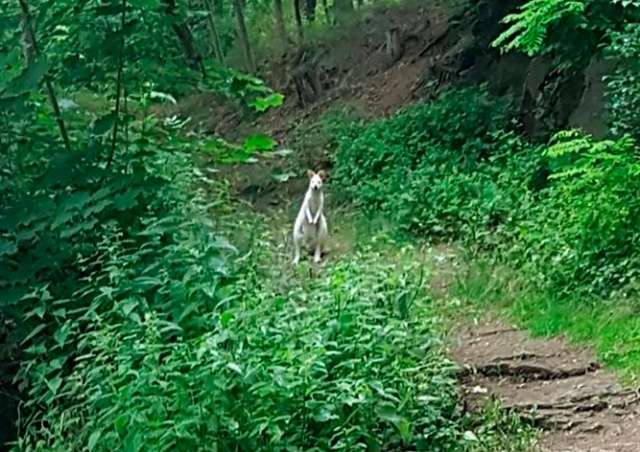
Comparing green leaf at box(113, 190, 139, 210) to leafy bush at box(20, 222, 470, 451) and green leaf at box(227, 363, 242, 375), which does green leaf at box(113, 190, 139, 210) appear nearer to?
leafy bush at box(20, 222, 470, 451)

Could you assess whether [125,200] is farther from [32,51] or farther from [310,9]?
[310,9]

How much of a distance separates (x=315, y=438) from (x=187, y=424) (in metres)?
0.60

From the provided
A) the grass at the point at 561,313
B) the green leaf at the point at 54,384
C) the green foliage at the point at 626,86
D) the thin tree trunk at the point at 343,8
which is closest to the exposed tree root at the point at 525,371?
the grass at the point at 561,313

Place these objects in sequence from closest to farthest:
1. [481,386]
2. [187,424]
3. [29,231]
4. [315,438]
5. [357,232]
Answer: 1. [187,424]
2. [315,438]
3. [29,231]
4. [481,386]
5. [357,232]

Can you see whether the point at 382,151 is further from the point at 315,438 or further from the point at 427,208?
the point at 315,438

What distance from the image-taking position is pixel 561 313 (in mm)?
6730

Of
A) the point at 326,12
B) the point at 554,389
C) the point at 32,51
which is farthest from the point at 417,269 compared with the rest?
the point at 326,12

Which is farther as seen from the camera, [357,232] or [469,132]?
[469,132]

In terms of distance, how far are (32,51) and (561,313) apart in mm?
3968

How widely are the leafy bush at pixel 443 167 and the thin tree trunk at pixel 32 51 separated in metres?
4.51

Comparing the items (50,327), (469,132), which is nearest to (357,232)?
(469,132)

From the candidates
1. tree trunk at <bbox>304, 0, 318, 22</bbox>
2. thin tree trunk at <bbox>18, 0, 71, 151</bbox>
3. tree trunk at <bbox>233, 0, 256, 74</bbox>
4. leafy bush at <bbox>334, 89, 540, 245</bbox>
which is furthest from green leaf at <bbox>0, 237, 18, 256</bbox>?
tree trunk at <bbox>304, 0, 318, 22</bbox>

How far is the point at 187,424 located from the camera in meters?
3.89

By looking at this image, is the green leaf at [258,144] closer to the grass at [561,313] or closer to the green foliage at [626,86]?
the grass at [561,313]
